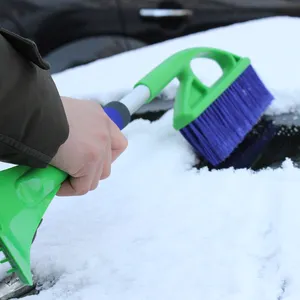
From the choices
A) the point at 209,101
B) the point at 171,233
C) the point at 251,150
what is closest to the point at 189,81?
the point at 209,101

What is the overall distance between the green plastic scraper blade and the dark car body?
962 millimetres

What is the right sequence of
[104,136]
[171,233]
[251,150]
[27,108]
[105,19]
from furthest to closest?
1. [105,19]
2. [251,150]
3. [171,233]
4. [104,136]
5. [27,108]

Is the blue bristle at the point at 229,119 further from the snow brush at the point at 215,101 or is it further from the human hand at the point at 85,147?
the human hand at the point at 85,147

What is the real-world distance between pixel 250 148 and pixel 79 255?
0.46m

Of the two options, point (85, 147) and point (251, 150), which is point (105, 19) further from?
point (85, 147)

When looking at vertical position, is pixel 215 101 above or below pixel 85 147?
below

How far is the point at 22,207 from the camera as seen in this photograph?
0.76 metres

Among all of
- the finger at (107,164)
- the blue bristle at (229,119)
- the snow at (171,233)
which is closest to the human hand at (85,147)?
the finger at (107,164)

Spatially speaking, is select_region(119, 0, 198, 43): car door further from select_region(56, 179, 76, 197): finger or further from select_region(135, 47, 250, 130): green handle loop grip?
select_region(56, 179, 76, 197): finger

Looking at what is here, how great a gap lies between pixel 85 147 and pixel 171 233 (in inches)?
9.8

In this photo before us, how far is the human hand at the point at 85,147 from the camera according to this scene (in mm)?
753

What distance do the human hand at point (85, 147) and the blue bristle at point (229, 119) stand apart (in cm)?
33

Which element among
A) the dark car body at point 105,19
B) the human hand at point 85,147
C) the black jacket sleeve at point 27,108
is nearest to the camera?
the black jacket sleeve at point 27,108

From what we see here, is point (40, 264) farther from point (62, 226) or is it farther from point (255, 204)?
point (255, 204)
